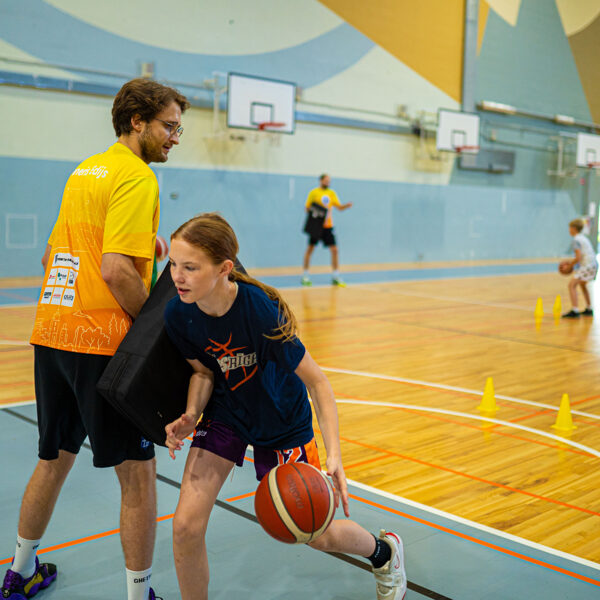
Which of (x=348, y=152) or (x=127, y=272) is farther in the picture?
(x=348, y=152)

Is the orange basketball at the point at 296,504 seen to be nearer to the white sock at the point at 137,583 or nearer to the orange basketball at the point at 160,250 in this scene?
the white sock at the point at 137,583

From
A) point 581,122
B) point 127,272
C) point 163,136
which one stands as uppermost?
point 581,122

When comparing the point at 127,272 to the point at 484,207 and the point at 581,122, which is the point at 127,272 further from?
the point at 581,122

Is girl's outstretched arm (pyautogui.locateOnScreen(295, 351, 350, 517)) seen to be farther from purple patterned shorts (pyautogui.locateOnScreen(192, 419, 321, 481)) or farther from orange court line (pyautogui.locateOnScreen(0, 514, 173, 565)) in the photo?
orange court line (pyautogui.locateOnScreen(0, 514, 173, 565))

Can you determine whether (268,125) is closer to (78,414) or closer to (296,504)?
(78,414)

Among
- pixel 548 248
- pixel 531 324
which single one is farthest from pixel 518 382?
pixel 548 248

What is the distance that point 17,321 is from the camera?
28.8 feet

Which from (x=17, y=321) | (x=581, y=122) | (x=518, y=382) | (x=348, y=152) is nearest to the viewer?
(x=518, y=382)

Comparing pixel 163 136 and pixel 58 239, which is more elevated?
pixel 163 136

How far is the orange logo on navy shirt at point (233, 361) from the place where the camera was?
2355 mm

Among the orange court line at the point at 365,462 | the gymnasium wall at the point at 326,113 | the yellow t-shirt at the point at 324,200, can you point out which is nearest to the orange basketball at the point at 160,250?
the orange court line at the point at 365,462

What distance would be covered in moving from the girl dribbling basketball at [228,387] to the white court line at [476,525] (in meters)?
1.04

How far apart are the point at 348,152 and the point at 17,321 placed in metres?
10.6

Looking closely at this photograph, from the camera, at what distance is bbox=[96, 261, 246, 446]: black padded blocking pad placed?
7.47 ft
